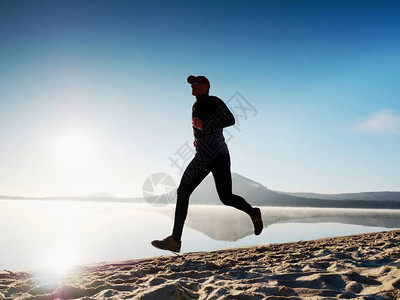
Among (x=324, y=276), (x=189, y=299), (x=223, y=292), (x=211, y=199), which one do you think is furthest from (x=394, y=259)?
(x=211, y=199)

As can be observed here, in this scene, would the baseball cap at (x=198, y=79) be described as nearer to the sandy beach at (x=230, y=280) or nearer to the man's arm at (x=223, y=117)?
the man's arm at (x=223, y=117)

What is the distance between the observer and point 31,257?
17.3 ft

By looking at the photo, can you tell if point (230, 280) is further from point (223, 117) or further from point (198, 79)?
point (198, 79)

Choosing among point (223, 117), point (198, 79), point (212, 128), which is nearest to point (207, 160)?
point (212, 128)

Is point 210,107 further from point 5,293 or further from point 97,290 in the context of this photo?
point 5,293

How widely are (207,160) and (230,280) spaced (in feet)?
5.00

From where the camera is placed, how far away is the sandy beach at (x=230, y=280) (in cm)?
217

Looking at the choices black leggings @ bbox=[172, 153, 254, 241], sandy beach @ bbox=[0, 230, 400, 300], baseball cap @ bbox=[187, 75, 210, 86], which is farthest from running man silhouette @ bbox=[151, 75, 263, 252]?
sandy beach @ bbox=[0, 230, 400, 300]

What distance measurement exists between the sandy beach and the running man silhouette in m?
0.63

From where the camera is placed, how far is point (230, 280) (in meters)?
2.67

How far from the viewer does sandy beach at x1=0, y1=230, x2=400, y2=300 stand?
2168mm

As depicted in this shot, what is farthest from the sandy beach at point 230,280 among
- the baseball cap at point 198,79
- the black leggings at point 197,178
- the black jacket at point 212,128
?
the baseball cap at point 198,79

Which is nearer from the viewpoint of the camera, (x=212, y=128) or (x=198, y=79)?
(x=212, y=128)

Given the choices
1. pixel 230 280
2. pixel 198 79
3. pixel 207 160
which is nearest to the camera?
pixel 230 280
